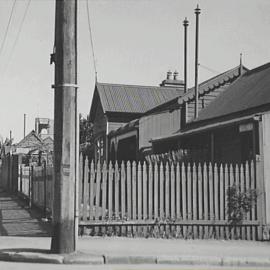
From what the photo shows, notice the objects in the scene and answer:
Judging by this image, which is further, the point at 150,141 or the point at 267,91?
the point at 150,141

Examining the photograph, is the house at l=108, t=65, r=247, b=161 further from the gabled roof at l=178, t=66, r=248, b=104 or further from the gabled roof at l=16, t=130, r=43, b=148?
the gabled roof at l=16, t=130, r=43, b=148

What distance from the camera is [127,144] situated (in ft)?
84.1

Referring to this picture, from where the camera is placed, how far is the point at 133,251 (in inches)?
373

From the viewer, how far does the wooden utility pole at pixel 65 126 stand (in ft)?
29.2

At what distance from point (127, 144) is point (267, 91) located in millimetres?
10070

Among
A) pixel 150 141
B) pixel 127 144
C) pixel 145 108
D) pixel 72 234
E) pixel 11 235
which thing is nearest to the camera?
pixel 72 234

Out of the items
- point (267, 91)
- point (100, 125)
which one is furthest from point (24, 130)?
point (267, 91)

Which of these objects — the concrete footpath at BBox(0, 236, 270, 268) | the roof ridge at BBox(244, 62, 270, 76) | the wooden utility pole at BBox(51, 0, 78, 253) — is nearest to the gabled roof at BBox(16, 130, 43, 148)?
the roof ridge at BBox(244, 62, 270, 76)

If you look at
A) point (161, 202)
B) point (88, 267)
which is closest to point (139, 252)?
point (88, 267)

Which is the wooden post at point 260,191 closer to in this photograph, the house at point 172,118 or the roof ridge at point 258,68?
the house at point 172,118

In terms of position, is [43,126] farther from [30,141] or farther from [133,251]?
[133,251]

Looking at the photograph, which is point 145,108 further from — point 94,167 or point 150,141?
point 94,167

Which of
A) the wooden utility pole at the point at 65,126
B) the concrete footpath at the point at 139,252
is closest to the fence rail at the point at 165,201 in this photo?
the concrete footpath at the point at 139,252

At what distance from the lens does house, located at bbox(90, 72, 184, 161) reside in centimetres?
2795
